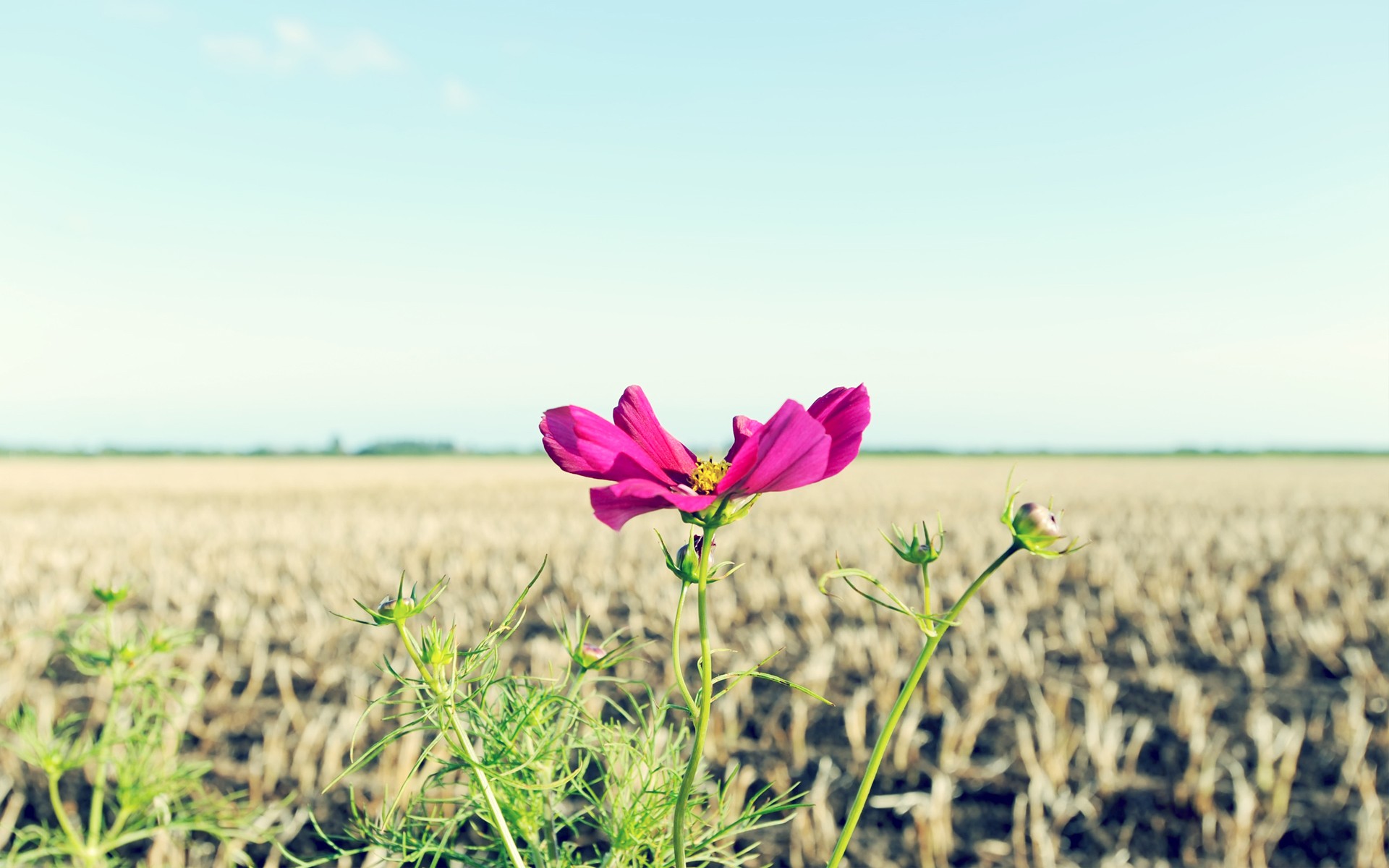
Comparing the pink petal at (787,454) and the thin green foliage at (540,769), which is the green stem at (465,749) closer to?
the thin green foliage at (540,769)

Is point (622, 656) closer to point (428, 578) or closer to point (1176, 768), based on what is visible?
point (1176, 768)

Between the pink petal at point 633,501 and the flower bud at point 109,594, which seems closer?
the pink petal at point 633,501

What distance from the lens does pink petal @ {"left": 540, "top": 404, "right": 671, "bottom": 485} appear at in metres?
0.78

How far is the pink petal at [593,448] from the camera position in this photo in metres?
0.78

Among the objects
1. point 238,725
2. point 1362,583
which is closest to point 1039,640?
point 1362,583

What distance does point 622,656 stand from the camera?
0.99 m

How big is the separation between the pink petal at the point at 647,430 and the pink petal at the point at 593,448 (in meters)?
0.02

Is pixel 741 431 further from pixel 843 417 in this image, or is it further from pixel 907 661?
pixel 907 661

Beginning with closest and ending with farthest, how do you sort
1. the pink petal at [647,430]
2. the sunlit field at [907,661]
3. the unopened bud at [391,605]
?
the unopened bud at [391,605]
the pink petal at [647,430]
the sunlit field at [907,661]

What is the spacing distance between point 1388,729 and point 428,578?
28.0 feet

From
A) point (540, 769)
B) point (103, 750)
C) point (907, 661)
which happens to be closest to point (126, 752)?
point (103, 750)

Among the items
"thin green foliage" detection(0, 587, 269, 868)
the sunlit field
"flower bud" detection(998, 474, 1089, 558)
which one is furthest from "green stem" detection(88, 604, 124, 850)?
"flower bud" detection(998, 474, 1089, 558)

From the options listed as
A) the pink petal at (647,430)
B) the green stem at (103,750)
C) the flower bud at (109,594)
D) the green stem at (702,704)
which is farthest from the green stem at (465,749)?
the green stem at (103,750)

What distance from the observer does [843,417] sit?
813 millimetres
